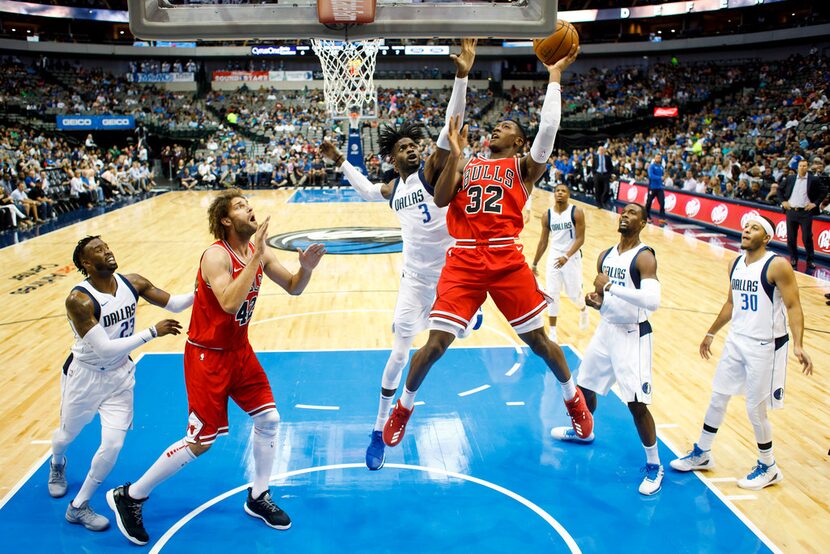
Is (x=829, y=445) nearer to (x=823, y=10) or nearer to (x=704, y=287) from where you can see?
(x=704, y=287)

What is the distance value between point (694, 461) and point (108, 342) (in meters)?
3.97

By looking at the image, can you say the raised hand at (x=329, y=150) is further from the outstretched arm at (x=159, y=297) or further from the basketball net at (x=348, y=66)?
the basketball net at (x=348, y=66)

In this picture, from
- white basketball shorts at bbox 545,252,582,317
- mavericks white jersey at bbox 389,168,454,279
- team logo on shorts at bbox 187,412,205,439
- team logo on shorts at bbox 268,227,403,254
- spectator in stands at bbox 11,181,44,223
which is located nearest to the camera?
team logo on shorts at bbox 187,412,205,439

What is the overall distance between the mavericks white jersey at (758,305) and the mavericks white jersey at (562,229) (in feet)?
9.66

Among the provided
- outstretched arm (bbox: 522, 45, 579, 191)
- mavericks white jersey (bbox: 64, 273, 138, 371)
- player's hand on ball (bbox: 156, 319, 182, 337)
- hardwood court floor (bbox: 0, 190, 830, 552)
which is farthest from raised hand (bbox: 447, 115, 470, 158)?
hardwood court floor (bbox: 0, 190, 830, 552)

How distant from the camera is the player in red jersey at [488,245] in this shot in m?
4.28

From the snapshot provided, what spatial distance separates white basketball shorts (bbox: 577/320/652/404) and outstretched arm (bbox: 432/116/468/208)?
1464 millimetres

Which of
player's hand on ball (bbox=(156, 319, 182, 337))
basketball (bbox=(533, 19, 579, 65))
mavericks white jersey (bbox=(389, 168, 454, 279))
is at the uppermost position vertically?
basketball (bbox=(533, 19, 579, 65))

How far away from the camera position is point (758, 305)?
14.5ft

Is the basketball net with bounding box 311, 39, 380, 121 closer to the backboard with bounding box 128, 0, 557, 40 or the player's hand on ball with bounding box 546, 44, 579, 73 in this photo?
the backboard with bounding box 128, 0, 557, 40

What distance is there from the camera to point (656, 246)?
1382 centimetres

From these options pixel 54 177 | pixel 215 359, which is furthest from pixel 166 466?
pixel 54 177

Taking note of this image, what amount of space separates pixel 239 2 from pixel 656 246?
444 inches

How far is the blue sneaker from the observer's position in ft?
15.1
